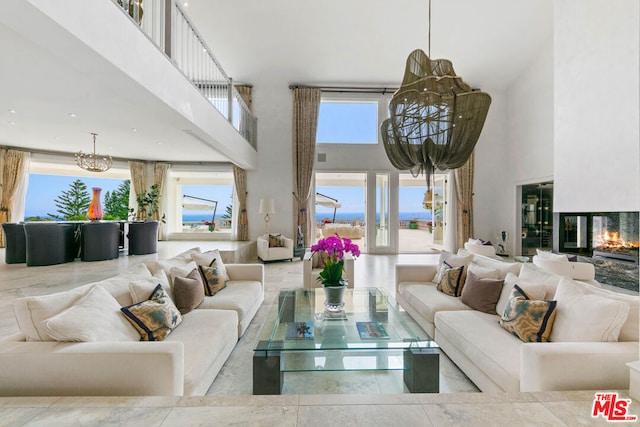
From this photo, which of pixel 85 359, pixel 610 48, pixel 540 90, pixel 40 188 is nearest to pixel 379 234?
pixel 540 90

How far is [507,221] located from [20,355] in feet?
31.9

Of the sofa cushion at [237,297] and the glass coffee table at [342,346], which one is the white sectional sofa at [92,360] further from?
the sofa cushion at [237,297]

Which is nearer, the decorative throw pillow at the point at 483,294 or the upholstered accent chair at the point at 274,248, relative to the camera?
the decorative throw pillow at the point at 483,294

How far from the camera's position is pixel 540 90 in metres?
7.30

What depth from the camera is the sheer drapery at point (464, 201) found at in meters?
8.53

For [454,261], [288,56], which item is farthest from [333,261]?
[288,56]

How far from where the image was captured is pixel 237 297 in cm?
308

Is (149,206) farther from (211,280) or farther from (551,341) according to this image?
(551,341)

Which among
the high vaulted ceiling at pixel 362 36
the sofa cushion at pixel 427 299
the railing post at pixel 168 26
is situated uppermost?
the high vaulted ceiling at pixel 362 36

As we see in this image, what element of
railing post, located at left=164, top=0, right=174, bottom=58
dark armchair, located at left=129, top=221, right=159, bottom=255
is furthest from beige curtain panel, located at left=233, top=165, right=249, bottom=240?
railing post, located at left=164, top=0, right=174, bottom=58

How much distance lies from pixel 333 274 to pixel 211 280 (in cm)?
131

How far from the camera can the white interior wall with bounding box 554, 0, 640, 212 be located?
3.51 m

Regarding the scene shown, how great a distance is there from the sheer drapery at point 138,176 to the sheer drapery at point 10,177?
2260mm

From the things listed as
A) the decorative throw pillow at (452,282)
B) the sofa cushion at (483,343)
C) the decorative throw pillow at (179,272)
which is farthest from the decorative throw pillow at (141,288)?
the decorative throw pillow at (452,282)
